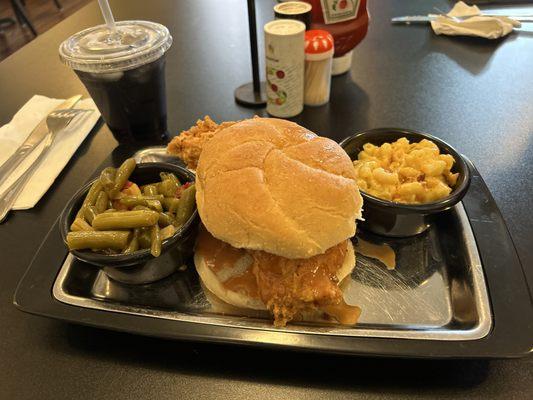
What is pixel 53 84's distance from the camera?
2.60 meters

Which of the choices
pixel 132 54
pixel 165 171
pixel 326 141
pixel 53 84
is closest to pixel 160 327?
pixel 165 171

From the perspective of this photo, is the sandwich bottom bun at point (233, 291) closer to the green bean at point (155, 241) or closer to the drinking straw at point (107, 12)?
the green bean at point (155, 241)

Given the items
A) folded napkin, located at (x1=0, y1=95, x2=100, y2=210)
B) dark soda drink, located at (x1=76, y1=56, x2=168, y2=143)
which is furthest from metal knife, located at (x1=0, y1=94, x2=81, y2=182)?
dark soda drink, located at (x1=76, y1=56, x2=168, y2=143)

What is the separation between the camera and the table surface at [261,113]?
3.67ft

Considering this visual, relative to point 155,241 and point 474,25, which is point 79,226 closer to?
point 155,241

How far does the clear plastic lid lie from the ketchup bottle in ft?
3.11

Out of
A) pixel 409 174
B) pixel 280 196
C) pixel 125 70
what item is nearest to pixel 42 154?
pixel 125 70

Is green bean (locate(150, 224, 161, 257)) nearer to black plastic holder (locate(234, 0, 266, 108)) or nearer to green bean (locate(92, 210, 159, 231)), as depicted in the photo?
green bean (locate(92, 210, 159, 231))

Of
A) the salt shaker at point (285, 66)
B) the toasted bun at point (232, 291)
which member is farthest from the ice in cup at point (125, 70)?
the toasted bun at point (232, 291)

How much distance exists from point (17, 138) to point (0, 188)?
0.35 m

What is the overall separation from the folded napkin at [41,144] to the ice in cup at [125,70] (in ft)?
0.82

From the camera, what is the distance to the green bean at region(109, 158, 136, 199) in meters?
1.44

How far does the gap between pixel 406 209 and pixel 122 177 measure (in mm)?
1021

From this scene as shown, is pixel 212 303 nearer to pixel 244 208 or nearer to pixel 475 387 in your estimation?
pixel 244 208
